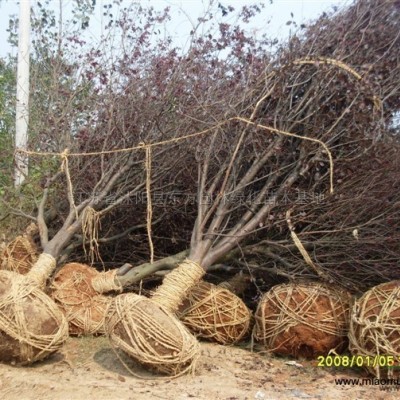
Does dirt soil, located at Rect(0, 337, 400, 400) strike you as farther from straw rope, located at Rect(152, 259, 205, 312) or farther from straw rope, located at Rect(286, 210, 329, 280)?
straw rope, located at Rect(286, 210, 329, 280)

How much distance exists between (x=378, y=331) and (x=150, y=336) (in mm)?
1535

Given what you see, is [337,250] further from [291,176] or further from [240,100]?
[240,100]

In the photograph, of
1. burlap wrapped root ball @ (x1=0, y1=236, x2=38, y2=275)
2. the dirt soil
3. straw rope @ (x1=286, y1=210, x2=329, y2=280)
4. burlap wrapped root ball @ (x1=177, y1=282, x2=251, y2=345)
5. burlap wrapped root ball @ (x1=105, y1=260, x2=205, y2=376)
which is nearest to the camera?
the dirt soil

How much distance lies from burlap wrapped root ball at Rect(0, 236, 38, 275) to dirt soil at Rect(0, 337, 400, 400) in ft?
3.73

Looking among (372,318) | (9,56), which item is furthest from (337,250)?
(9,56)

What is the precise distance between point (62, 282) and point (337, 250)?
2.37 m

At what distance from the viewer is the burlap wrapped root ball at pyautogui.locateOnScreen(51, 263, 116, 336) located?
14.7ft

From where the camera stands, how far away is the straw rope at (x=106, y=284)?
4637 millimetres

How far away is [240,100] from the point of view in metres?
4.78

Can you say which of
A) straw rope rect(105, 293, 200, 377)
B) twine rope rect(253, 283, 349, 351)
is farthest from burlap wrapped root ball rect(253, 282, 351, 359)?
straw rope rect(105, 293, 200, 377)

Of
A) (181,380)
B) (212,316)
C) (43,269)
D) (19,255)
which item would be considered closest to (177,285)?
(212,316)

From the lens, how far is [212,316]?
14.6ft

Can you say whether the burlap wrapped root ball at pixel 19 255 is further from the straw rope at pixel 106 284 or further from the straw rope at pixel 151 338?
the straw rope at pixel 151 338

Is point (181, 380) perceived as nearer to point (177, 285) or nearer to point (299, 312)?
point (177, 285)
